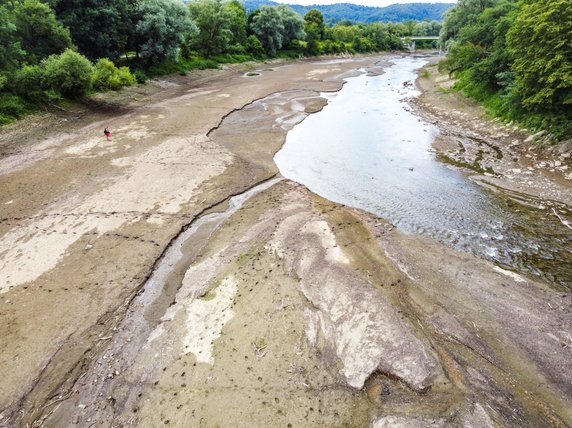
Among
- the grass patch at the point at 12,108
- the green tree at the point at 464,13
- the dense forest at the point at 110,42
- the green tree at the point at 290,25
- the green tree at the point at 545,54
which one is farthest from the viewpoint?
the green tree at the point at 290,25

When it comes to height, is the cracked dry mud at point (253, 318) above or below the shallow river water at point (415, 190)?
above

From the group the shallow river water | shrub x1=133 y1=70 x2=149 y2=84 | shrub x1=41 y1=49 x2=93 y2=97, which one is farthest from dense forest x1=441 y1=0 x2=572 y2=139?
shrub x1=133 y1=70 x2=149 y2=84

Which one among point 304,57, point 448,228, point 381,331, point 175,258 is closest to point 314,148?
point 448,228

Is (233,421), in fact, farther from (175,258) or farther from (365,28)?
(365,28)

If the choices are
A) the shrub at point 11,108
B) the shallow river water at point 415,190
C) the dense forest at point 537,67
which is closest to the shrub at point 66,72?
the shrub at point 11,108

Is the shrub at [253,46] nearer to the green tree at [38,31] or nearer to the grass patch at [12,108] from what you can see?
the green tree at [38,31]

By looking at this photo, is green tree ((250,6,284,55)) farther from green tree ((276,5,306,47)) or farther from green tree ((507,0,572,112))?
green tree ((507,0,572,112))

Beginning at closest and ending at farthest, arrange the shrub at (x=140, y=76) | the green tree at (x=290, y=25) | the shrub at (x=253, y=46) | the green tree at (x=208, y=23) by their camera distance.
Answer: the shrub at (x=140, y=76) < the green tree at (x=208, y=23) < the shrub at (x=253, y=46) < the green tree at (x=290, y=25)
